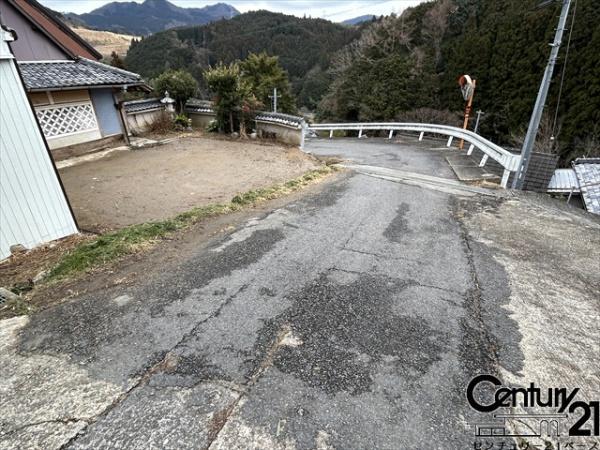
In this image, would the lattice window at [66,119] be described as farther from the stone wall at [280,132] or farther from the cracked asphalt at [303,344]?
the cracked asphalt at [303,344]

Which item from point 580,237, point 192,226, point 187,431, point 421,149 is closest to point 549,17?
point 421,149

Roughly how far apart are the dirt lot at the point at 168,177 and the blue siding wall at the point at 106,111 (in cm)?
132

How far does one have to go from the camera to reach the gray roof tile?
8469 millimetres

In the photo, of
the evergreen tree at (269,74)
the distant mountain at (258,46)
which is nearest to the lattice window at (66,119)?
the evergreen tree at (269,74)

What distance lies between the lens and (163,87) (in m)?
14.4

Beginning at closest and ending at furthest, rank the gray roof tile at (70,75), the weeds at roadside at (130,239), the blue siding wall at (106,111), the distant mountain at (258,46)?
the weeds at roadside at (130,239) < the gray roof tile at (70,75) < the blue siding wall at (106,111) < the distant mountain at (258,46)

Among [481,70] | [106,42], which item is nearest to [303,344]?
[481,70]

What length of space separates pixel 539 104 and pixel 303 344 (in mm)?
7060

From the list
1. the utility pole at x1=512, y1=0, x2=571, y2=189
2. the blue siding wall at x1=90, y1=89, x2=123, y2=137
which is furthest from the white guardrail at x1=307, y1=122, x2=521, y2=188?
the blue siding wall at x1=90, y1=89, x2=123, y2=137

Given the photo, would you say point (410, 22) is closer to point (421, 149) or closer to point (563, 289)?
point (421, 149)

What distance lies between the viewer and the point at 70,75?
30.9 feet

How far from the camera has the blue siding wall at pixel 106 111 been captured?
10379 mm

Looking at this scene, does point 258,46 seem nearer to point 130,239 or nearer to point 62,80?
point 62,80

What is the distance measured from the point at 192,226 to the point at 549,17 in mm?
28667
